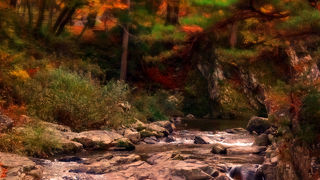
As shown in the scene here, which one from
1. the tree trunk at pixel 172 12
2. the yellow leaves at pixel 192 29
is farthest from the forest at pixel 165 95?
the tree trunk at pixel 172 12

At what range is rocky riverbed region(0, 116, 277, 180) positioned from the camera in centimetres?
823

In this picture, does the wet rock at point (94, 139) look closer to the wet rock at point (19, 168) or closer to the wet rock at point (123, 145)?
the wet rock at point (123, 145)

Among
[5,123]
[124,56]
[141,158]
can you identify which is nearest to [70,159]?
[141,158]

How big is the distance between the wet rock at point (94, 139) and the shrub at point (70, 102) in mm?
1313

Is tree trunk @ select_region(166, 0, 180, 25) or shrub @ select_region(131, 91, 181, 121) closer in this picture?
shrub @ select_region(131, 91, 181, 121)

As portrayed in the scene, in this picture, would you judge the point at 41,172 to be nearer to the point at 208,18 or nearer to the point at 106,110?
the point at 208,18

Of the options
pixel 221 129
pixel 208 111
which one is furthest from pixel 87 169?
pixel 208 111

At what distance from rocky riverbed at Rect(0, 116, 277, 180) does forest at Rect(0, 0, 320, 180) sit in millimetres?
32

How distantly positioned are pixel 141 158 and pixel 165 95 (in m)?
12.8

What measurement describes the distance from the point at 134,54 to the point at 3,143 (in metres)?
17.1

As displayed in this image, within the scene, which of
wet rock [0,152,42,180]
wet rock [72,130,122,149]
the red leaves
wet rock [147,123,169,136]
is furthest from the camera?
the red leaves

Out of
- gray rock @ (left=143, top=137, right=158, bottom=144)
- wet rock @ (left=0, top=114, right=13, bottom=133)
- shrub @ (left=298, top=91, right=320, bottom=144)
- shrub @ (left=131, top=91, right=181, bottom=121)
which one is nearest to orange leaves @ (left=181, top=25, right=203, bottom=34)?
shrub @ (left=298, top=91, right=320, bottom=144)

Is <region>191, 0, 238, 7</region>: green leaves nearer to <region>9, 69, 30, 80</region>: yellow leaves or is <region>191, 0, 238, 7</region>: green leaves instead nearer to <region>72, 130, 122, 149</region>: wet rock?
<region>72, 130, 122, 149</region>: wet rock

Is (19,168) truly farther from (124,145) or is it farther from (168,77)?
(168,77)
